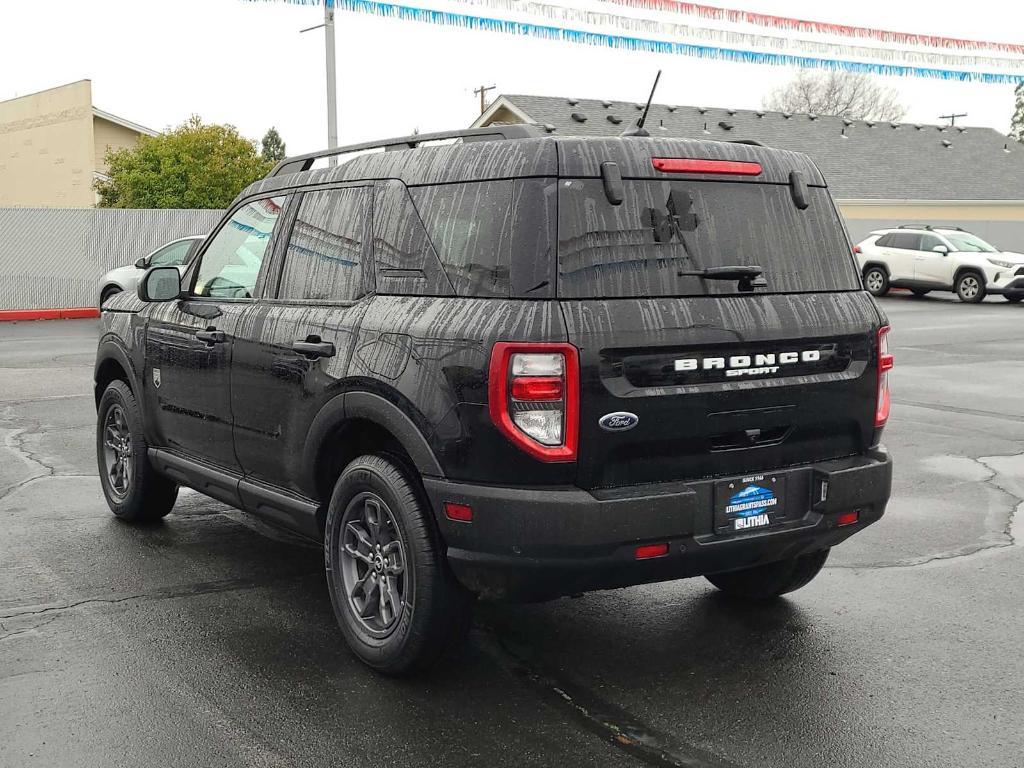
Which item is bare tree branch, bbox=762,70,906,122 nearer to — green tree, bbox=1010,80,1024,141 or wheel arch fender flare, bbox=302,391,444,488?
green tree, bbox=1010,80,1024,141

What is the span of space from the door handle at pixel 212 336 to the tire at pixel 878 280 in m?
25.8

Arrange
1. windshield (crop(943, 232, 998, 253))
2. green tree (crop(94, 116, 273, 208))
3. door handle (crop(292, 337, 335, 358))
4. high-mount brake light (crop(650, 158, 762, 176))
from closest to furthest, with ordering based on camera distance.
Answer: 1. high-mount brake light (crop(650, 158, 762, 176))
2. door handle (crop(292, 337, 335, 358))
3. windshield (crop(943, 232, 998, 253))
4. green tree (crop(94, 116, 273, 208))

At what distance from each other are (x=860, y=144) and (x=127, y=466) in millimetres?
42990

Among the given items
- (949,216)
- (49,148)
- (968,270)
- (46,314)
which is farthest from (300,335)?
(949,216)

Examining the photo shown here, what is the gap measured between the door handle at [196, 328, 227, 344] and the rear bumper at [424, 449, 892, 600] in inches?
70.3

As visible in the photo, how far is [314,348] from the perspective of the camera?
4531mm

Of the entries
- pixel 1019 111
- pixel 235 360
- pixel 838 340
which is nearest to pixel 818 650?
pixel 838 340

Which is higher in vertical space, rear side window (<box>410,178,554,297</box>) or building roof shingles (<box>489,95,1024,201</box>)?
building roof shingles (<box>489,95,1024,201</box>)

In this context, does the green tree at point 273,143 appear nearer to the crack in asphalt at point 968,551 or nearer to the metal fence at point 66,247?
the metal fence at point 66,247

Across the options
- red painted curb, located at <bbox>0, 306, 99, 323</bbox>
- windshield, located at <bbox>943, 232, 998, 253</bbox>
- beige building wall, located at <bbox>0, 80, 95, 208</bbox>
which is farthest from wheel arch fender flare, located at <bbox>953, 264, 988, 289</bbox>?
beige building wall, located at <bbox>0, 80, 95, 208</bbox>

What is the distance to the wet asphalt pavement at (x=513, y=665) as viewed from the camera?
3697mm

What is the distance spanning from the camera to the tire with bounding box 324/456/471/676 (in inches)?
159

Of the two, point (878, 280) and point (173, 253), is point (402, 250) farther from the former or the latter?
point (878, 280)

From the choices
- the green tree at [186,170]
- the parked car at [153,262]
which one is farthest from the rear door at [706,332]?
the green tree at [186,170]
